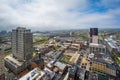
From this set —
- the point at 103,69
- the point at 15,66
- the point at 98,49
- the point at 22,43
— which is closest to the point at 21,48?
the point at 22,43

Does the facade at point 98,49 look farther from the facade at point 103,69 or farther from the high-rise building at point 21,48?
the high-rise building at point 21,48

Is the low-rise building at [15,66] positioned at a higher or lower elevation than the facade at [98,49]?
lower

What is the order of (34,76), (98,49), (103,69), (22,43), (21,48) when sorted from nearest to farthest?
(34,76) → (103,69) → (22,43) → (21,48) → (98,49)

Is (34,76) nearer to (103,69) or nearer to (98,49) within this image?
(103,69)

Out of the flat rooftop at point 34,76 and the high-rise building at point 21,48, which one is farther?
the high-rise building at point 21,48

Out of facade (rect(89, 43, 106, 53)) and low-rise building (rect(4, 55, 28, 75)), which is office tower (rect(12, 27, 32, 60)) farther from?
facade (rect(89, 43, 106, 53))

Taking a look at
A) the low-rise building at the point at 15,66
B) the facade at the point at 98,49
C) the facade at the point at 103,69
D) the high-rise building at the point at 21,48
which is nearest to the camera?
the low-rise building at the point at 15,66

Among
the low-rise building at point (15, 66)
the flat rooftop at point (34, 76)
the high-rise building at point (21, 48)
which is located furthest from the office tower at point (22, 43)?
the flat rooftop at point (34, 76)

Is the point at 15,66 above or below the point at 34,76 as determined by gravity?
above

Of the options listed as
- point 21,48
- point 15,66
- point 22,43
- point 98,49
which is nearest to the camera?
point 15,66
